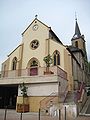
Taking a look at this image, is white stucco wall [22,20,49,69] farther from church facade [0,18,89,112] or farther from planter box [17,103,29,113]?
planter box [17,103,29,113]

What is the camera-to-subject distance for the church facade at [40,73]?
20219 mm

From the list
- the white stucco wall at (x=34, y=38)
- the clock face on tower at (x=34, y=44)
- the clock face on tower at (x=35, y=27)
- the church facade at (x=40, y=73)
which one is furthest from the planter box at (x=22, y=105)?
the clock face on tower at (x=35, y=27)

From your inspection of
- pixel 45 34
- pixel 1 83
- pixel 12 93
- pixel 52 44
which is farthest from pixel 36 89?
pixel 45 34

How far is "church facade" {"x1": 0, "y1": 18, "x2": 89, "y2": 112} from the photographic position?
66.3 ft

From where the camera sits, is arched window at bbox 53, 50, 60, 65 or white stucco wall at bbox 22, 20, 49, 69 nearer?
arched window at bbox 53, 50, 60, 65

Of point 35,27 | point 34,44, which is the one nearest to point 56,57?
point 34,44

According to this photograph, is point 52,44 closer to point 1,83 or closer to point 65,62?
point 65,62

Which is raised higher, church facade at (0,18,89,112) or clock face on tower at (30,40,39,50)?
clock face on tower at (30,40,39,50)

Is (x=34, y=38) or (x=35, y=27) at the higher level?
(x=35, y=27)

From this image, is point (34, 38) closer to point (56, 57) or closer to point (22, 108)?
point (56, 57)

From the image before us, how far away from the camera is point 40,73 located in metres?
22.5

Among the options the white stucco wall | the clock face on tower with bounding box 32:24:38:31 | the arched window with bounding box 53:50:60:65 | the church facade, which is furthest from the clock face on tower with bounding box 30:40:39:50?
the arched window with bounding box 53:50:60:65

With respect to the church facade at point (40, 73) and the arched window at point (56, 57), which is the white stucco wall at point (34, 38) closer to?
the church facade at point (40, 73)

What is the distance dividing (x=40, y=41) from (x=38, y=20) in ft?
13.6
